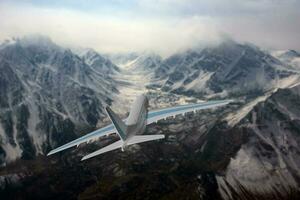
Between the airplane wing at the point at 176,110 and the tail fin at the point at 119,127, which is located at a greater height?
the tail fin at the point at 119,127

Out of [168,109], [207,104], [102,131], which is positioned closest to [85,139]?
[102,131]

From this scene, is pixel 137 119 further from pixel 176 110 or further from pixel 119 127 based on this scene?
pixel 176 110

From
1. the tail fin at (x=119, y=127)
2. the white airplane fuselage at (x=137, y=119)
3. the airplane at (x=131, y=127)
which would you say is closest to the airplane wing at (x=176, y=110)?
the airplane at (x=131, y=127)

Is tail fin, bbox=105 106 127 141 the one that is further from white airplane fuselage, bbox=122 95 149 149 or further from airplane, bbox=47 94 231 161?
white airplane fuselage, bbox=122 95 149 149

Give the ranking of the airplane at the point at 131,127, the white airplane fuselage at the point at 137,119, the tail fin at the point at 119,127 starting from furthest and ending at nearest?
1. the white airplane fuselage at the point at 137,119
2. the tail fin at the point at 119,127
3. the airplane at the point at 131,127

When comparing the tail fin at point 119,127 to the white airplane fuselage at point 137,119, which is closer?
the tail fin at point 119,127

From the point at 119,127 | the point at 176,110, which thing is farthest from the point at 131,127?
the point at 176,110

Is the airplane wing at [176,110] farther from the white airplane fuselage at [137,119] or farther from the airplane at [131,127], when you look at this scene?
the white airplane fuselage at [137,119]

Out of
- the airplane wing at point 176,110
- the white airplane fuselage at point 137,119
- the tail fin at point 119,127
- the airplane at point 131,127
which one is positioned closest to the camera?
the airplane at point 131,127

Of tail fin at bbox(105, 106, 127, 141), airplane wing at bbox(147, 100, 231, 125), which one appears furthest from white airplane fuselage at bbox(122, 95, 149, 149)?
airplane wing at bbox(147, 100, 231, 125)
